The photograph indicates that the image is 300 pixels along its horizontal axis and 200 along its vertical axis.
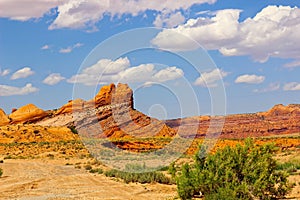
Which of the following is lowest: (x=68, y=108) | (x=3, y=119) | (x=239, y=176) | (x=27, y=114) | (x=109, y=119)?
(x=239, y=176)

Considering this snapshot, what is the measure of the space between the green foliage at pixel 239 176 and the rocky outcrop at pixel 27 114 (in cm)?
6694

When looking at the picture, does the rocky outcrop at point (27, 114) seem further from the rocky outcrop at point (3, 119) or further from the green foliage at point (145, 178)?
the green foliage at point (145, 178)

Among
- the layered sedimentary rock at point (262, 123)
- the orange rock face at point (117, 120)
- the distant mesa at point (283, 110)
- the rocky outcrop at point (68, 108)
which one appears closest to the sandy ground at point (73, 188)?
the orange rock face at point (117, 120)

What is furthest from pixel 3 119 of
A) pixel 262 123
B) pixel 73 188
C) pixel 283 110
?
pixel 283 110

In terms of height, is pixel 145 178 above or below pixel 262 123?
below

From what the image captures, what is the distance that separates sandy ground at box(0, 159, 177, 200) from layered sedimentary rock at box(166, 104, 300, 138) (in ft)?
244

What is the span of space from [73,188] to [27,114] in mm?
62850

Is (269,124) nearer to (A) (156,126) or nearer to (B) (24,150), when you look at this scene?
(A) (156,126)

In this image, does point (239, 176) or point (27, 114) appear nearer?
point (239, 176)

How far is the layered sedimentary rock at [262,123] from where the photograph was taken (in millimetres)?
104750

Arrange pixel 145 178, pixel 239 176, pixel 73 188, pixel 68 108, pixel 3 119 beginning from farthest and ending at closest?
pixel 68 108 < pixel 3 119 < pixel 145 178 < pixel 73 188 < pixel 239 176

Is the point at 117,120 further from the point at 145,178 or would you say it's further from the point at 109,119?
the point at 145,178

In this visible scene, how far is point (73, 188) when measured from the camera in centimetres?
1834

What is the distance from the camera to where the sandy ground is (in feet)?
53.5
